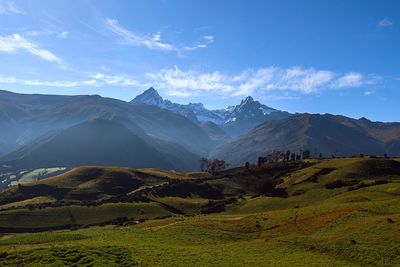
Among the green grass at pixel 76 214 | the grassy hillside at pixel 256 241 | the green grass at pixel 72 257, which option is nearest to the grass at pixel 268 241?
the grassy hillside at pixel 256 241

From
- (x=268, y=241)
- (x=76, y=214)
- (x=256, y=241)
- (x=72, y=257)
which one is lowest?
(x=76, y=214)

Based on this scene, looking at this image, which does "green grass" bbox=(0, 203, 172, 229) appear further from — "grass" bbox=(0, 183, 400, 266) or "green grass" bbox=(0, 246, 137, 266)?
"green grass" bbox=(0, 246, 137, 266)

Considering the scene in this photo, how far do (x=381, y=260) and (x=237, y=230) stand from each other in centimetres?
2721

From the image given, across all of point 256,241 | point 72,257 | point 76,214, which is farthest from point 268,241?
point 76,214

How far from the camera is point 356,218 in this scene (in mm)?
64062

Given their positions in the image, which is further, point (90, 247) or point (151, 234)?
point (151, 234)

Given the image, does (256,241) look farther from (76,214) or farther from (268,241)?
(76,214)

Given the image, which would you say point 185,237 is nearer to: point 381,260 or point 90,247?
point 90,247

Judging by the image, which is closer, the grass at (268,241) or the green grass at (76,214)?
the grass at (268,241)

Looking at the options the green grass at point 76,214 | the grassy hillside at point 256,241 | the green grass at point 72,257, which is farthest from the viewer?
the green grass at point 76,214

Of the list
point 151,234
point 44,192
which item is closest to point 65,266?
point 151,234

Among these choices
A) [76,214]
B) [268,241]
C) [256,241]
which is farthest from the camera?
[76,214]

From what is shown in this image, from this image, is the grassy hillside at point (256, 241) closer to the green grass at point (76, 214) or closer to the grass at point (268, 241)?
the grass at point (268, 241)

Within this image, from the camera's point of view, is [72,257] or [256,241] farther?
[256,241]
